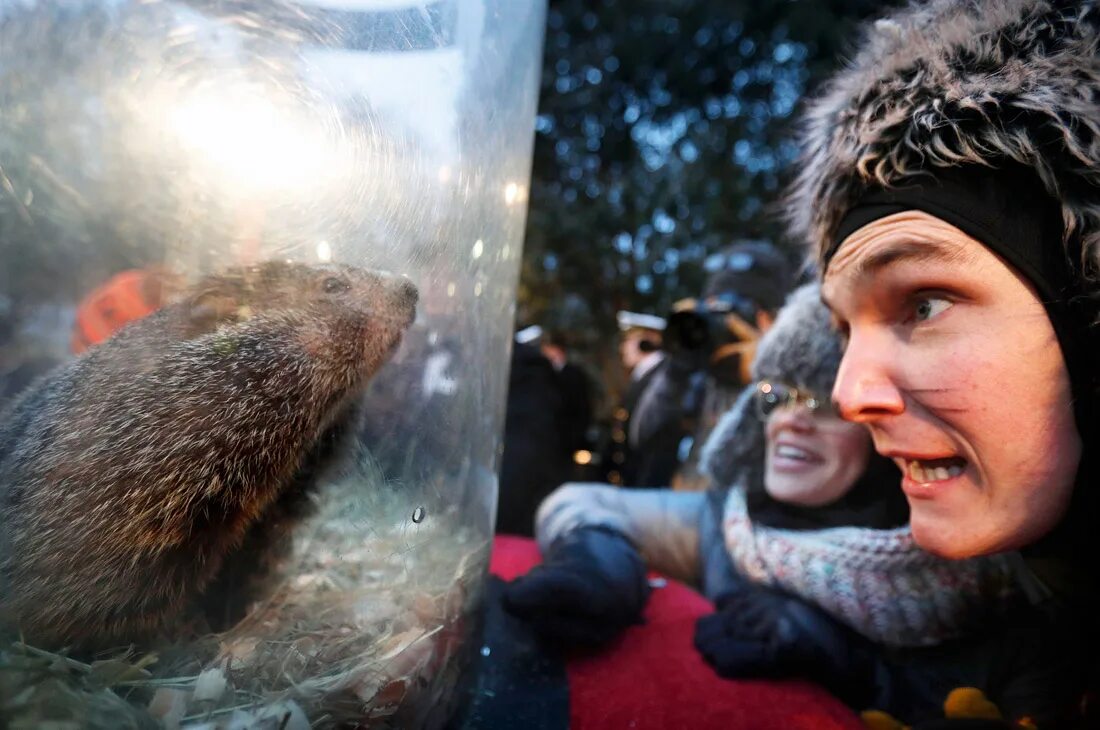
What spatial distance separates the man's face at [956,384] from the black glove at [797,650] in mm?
269

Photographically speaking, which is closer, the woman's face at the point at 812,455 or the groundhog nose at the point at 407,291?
the groundhog nose at the point at 407,291

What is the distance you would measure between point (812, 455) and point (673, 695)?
1.58 ft

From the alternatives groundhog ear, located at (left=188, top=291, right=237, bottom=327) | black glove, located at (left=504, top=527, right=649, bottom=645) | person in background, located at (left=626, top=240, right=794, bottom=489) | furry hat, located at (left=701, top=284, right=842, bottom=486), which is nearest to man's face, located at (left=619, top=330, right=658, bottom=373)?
person in background, located at (left=626, top=240, right=794, bottom=489)

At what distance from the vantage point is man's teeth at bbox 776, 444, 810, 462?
1.20 m

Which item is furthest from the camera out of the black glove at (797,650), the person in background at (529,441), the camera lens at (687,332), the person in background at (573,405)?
the person in background at (573,405)

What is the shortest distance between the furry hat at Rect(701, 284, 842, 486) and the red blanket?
36 centimetres

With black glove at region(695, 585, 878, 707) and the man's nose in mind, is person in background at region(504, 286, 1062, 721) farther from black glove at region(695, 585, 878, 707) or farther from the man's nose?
the man's nose

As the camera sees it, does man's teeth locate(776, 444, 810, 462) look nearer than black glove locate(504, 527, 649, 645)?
No

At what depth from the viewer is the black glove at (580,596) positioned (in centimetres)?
105

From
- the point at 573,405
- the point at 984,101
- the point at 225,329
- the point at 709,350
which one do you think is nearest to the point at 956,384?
the point at 984,101

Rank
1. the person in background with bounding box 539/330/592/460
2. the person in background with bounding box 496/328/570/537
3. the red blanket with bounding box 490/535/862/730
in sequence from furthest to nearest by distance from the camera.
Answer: the person in background with bounding box 539/330/592/460 < the person in background with bounding box 496/328/570/537 < the red blanket with bounding box 490/535/862/730

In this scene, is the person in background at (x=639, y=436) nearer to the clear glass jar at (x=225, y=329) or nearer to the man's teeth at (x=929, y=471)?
the man's teeth at (x=929, y=471)

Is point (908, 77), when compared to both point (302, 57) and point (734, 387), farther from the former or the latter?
point (734, 387)

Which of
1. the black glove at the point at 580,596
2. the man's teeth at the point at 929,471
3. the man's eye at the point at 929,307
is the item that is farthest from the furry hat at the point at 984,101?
the black glove at the point at 580,596
